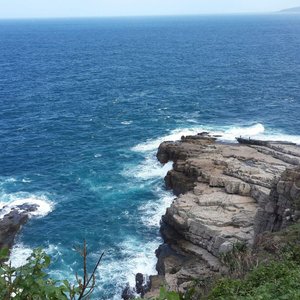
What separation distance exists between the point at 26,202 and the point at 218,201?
29542mm

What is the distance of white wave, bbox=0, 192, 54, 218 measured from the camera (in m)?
66.1

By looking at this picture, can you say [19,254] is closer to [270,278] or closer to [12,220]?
[12,220]

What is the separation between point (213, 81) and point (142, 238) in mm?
86127

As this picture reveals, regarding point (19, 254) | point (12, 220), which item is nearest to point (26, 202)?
point (12, 220)

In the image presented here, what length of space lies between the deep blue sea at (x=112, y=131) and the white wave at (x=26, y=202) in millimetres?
294

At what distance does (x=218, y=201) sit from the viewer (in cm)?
5984

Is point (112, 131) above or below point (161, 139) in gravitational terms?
below

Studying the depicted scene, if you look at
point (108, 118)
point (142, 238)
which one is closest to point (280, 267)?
point (142, 238)

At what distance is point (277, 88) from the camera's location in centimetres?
12519

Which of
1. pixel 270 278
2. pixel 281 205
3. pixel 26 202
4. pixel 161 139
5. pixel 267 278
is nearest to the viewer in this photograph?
pixel 270 278

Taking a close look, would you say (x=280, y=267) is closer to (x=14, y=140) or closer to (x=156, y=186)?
(x=156, y=186)

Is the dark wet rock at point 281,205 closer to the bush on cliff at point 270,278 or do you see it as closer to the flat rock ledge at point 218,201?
the flat rock ledge at point 218,201

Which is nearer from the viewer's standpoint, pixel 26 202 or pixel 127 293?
pixel 127 293

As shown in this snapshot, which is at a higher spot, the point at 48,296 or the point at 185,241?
the point at 48,296
